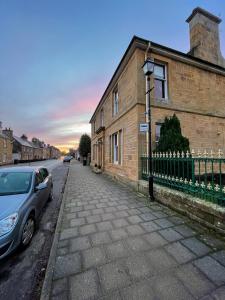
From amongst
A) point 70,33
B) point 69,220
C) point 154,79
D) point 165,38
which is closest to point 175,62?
point 154,79

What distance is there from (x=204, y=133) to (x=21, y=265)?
932 cm

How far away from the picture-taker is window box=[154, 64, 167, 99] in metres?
7.65

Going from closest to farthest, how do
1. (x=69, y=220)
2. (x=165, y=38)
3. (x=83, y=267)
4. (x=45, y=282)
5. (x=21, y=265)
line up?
(x=45, y=282) < (x=83, y=267) < (x=21, y=265) < (x=69, y=220) < (x=165, y=38)

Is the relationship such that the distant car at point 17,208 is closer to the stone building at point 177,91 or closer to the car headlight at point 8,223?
the car headlight at point 8,223

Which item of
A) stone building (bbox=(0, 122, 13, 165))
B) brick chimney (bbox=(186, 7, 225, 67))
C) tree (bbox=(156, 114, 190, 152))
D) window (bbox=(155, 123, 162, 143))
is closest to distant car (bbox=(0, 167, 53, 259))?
tree (bbox=(156, 114, 190, 152))

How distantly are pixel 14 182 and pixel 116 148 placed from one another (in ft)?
24.3

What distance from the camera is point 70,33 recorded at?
8.41 meters

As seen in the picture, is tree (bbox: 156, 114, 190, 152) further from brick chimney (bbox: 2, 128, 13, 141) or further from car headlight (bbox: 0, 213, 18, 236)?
brick chimney (bbox: 2, 128, 13, 141)

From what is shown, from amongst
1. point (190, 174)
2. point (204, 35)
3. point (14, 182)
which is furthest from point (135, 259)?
point (204, 35)

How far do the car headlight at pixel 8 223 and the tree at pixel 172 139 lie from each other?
213 inches

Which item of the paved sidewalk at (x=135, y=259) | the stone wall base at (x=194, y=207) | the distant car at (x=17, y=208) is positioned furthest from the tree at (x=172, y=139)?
the distant car at (x=17, y=208)

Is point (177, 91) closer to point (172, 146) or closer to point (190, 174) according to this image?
point (172, 146)

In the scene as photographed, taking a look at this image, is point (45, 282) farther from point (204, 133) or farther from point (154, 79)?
point (204, 133)

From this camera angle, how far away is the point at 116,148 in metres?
10.5
